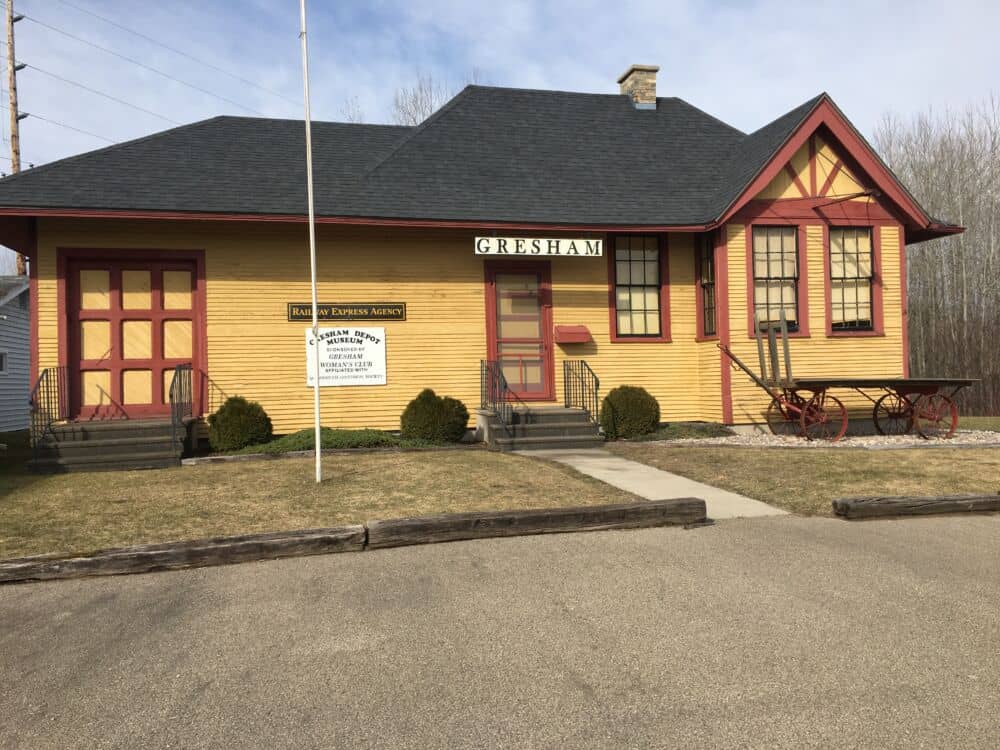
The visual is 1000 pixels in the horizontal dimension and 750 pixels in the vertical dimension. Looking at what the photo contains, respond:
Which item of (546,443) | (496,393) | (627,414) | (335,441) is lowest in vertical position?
(546,443)

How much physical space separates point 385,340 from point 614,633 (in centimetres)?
1052

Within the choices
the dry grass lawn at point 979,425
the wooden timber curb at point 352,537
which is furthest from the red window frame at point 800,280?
the wooden timber curb at point 352,537

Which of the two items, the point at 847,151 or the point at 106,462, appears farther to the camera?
the point at 847,151

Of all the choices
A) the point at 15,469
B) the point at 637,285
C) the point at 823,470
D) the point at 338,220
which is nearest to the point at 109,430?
the point at 15,469

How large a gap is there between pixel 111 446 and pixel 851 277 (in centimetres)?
1364

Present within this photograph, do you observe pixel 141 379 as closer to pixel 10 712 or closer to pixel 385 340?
pixel 385 340

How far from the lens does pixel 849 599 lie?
15.1 ft

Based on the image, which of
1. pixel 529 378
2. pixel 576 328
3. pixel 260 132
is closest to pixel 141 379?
pixel 260 132

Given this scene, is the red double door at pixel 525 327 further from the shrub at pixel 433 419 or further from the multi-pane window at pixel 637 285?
the shrub at pixel 433 419

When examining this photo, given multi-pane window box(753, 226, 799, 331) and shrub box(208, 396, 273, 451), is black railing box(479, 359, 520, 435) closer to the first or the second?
shrub box(208, 396, 273, 451)

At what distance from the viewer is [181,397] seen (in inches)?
489

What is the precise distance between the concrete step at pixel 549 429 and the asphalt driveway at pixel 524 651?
6.94 meters

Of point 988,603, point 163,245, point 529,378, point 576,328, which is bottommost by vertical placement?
point 988,603

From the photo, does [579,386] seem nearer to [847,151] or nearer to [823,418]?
[823,418]
